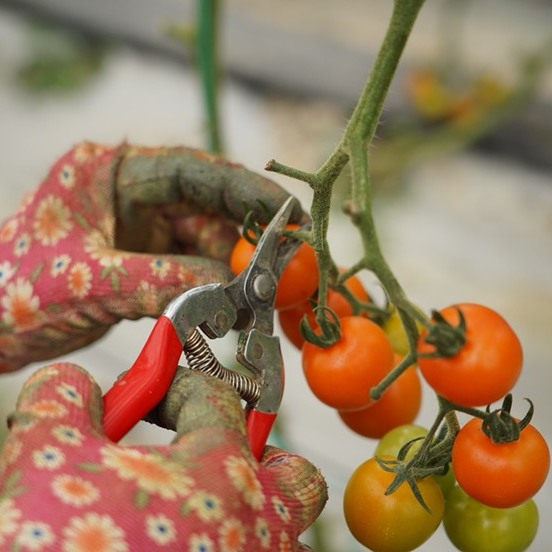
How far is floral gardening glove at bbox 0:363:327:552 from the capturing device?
0.43 meters

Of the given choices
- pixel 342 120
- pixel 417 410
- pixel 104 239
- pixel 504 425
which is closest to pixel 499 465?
pixel 504 425

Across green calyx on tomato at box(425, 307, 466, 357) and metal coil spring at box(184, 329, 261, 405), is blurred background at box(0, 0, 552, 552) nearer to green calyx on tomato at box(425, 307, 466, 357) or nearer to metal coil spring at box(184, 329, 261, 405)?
metal coil spring at box(184, 329, 261, 405)

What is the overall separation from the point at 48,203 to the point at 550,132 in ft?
5.44

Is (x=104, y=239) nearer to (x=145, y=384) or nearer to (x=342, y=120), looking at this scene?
(x=145, y=384)

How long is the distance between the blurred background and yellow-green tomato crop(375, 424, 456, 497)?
34.3 inches

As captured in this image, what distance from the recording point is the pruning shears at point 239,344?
0.52 meters

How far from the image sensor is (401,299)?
1.51ft

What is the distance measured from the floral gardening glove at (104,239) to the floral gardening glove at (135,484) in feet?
0.33

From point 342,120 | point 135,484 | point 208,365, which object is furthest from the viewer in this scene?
point 342,120

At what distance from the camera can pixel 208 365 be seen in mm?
551

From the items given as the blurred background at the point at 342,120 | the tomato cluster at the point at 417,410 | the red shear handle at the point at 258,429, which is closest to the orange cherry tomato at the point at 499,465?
the tomato cluster at the point at 417,410

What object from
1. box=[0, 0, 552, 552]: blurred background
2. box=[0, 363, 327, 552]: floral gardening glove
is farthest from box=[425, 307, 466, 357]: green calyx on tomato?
box=[0, 0, 552, 552]: blurred background

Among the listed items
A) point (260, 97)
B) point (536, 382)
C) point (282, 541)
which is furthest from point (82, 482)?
point (260, 97)

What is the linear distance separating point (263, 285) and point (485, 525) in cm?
19
